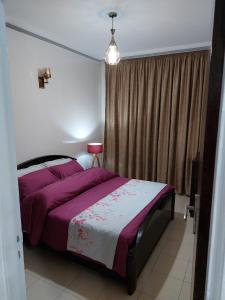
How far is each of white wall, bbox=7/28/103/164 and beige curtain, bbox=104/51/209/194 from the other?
1.43ft

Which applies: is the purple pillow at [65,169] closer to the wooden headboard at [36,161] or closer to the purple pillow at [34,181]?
the purple pillow at [34,181]

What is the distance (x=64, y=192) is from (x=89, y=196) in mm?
321

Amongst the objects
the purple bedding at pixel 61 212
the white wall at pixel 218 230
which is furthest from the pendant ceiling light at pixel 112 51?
the white wall at pixel 218 230

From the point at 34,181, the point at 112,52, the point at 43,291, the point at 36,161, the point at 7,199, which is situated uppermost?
the point at 112,52

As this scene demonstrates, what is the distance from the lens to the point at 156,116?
4.04 meters

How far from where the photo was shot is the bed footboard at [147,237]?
1816 millimetres

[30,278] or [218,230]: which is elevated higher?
[218,230]

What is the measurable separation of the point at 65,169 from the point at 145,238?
1.62 meters

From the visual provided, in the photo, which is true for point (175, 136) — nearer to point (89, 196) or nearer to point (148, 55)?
point (148, 55)

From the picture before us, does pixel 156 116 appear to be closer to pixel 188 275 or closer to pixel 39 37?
pixel 39 37

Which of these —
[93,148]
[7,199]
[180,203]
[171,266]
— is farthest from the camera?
[93,148]

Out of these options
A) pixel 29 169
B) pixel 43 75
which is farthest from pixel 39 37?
pixel 29 169

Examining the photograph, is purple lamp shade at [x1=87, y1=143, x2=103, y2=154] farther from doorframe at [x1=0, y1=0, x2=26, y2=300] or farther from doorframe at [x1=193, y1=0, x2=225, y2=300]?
doorframe at [x1=193, y1=0, x2=225, y2=300]

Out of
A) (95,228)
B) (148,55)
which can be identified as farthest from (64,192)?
(148,55)
